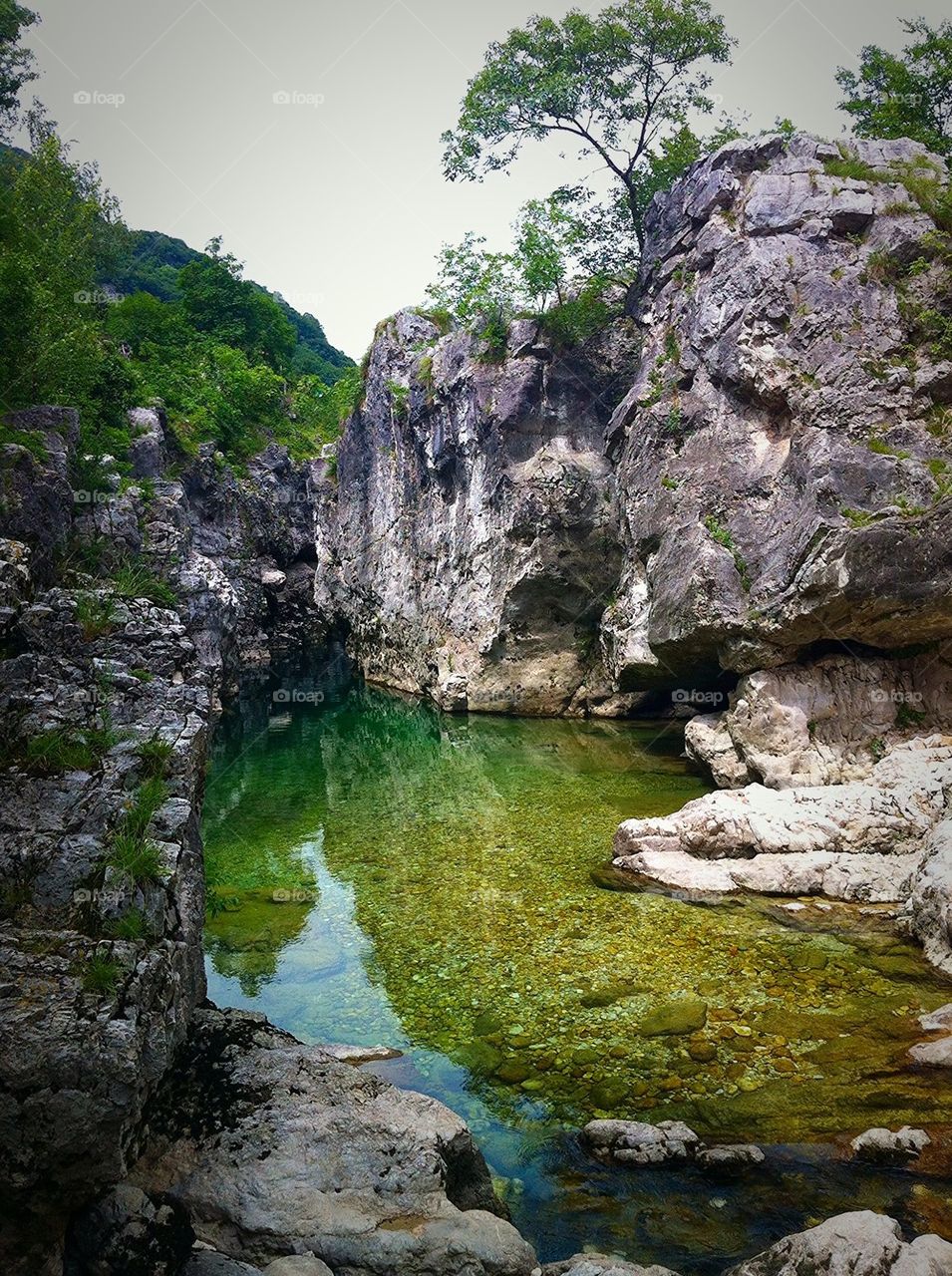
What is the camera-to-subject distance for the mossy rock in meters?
8.77

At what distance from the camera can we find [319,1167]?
18.0ft

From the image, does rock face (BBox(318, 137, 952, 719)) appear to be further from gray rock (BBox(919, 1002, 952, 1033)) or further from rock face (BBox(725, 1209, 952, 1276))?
rock face (BBox(725, 1209, 952, 1276))

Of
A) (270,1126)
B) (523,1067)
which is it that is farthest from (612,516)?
(270,1126)

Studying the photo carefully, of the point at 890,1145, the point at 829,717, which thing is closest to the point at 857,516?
the point at 829,717

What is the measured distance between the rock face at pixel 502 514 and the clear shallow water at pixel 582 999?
12.2m

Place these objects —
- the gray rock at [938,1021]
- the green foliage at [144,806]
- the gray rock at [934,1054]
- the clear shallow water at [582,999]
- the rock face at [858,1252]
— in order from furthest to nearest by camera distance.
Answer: the gray rock at [938,1021] < the gray rock at [934,1054] < the green foliage at [144,806] < the clear shallow water at [582,999] < the rock face at [858,1252]

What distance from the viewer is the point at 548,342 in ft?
101

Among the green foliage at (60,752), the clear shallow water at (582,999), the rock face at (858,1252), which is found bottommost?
the clear shallow water at (582,999)

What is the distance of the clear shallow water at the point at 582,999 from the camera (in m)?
6.30

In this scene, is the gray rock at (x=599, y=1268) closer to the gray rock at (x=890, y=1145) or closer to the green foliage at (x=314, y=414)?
the gray rock at (x=890, y=1145)

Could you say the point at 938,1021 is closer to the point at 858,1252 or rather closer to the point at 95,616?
the point at 858,1252
